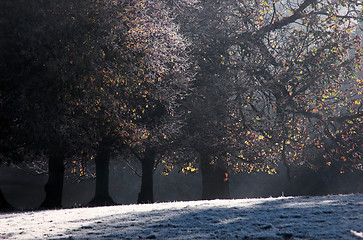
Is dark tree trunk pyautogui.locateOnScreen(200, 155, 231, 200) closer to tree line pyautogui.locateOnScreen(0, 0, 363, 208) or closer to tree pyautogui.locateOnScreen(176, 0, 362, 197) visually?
tree line pyautogui.locateOnScreen(0, 0, 363, 208)

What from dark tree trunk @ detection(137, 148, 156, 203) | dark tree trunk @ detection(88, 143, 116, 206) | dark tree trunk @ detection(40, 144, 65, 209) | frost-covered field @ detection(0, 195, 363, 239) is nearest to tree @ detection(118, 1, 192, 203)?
dark tree trunk @ detection(137, 148, 156, 203)

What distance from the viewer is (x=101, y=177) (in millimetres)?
22484

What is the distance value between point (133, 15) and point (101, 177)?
1133 centimetres

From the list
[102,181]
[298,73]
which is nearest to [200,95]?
[298,73]

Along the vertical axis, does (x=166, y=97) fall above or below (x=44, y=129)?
above

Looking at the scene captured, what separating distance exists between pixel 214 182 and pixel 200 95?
5.57 metres

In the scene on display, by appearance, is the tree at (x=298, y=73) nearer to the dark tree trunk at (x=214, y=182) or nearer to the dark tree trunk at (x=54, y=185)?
the dark tree trunk at (x=214, y=182)

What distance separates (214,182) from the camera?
2492cm

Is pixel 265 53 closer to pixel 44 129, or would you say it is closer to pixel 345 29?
pixel 345 29

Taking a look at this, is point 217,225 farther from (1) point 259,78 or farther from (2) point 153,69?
(1) point 259,78

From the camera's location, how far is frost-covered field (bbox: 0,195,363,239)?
7344 millimetres

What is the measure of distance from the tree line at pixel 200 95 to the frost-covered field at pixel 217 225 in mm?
3426

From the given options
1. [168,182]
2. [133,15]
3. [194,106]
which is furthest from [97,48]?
[168,182]

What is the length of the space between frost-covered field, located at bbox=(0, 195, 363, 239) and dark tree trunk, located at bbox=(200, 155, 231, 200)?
44.5 ft
